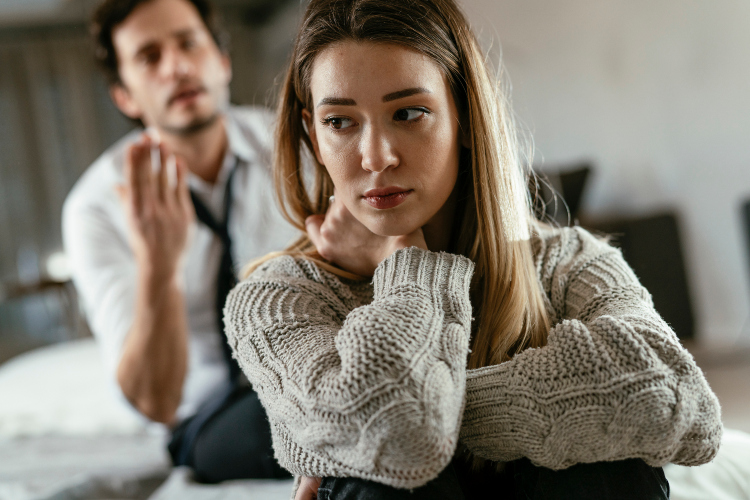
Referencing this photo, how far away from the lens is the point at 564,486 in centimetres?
73

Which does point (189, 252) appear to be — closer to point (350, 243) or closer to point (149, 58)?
point (149, 58)

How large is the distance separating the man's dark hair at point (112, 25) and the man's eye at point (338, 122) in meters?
1.13

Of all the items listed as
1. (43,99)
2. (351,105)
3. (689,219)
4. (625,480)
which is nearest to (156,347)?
(351,105)

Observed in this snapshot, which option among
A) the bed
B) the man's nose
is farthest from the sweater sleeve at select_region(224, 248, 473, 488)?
the bed

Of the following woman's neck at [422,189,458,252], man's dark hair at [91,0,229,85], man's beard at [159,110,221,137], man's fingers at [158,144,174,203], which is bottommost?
woman's neck at [422,189,458,252]

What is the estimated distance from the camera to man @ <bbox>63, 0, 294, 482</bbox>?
1.46 m

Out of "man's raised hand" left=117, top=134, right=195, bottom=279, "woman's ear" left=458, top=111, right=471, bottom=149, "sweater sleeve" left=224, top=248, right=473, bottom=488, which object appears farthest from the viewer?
"man's raised hand" left=117, top=134, right=195, bottom=279

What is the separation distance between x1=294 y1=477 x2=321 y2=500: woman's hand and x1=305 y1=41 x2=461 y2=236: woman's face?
0.30 m

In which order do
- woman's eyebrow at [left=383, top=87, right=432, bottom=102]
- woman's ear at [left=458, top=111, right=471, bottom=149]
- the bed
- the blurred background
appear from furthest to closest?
the blurred background, the bed, woman's ear at [left=458, top=111, right=471, bottom=149], woman's eyebrow at [left=383, top=87, right=432, bottom=102]

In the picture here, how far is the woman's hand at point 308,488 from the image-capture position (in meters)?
0.78

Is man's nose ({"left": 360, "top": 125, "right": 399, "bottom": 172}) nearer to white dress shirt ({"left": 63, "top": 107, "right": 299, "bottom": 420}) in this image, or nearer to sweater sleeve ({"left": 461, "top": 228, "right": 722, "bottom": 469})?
sweater sleeve ({"left": 461, "top": 228, "right": 722, "bottom": 469})

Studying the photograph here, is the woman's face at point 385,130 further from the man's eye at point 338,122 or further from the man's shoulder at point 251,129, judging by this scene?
the man's shoulder at point 251,129

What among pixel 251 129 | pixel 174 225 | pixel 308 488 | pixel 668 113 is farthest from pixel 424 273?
pixel 668 113

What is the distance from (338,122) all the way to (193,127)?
99 centimetres
